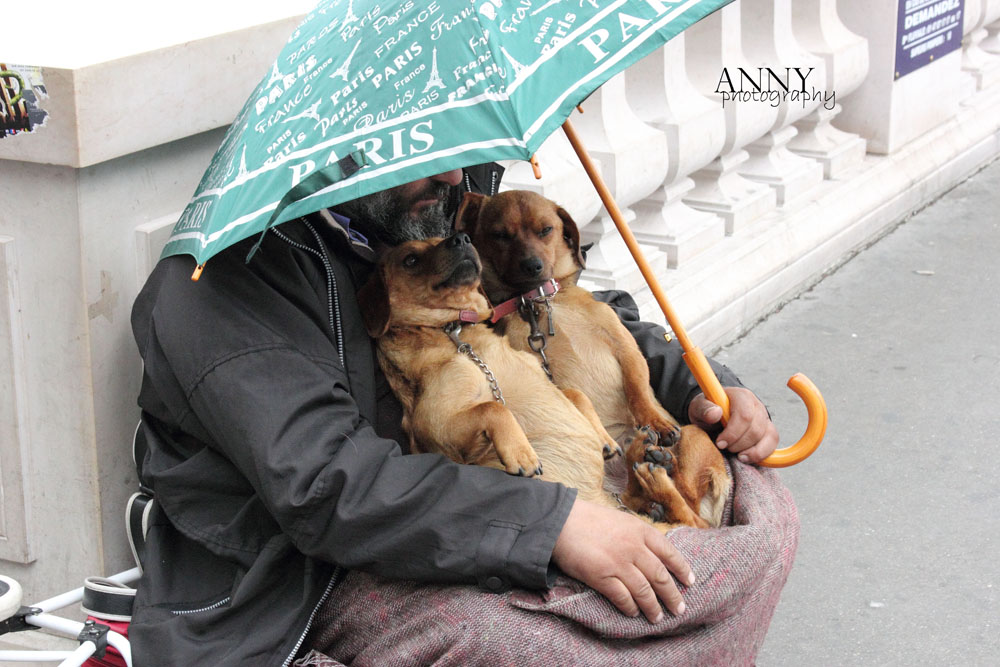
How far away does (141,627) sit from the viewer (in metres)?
2.09

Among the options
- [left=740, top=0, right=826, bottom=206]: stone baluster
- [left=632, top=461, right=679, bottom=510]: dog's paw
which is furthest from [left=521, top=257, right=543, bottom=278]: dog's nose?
[left=740, top=0, right=826, bottom=206]: stone baluster

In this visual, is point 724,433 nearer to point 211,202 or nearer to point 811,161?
point 211,202

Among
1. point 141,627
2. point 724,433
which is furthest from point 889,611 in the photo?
point 141,627

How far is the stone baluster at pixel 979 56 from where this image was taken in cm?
725

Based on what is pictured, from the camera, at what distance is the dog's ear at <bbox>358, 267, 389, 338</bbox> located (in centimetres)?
236

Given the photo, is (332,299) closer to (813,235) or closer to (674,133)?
(674,133)

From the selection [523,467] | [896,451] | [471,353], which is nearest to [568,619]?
[523,467]

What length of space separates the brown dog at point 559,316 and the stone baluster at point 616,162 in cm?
129

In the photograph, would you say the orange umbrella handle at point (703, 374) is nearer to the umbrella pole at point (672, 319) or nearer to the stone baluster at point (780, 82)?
the umbrella pole at point (672, 319)

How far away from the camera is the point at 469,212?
2846 millimetres

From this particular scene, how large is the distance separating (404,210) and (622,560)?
3.10 feet

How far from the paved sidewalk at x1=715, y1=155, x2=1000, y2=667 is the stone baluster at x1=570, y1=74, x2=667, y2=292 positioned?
0.72m

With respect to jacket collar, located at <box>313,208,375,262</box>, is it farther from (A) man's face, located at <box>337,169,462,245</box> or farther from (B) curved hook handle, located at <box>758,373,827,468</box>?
(B) curved hook handle, located at <box>758,373,827,468</box>

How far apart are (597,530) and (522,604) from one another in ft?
0.59
